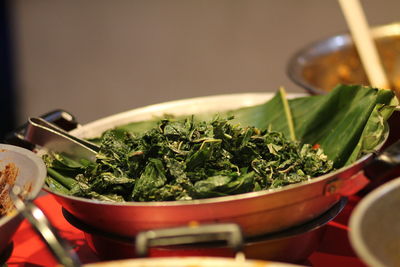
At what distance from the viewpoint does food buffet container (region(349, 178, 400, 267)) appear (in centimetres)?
71

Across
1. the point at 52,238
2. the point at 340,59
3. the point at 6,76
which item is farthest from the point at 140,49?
the point at 52,238

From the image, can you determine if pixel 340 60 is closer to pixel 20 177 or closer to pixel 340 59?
pixel 340 59

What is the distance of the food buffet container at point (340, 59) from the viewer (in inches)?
72.2

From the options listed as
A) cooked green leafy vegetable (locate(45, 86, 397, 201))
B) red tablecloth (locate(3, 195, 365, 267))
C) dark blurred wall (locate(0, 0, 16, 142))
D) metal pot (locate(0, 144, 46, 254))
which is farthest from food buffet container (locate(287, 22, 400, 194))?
dark blurred wall (locate(0, 0, 16, 142))

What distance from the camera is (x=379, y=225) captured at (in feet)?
2.52

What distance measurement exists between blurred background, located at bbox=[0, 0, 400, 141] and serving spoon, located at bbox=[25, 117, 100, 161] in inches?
103

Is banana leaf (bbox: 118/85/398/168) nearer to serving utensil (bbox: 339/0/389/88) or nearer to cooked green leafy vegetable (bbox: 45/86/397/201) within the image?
cooked green leafy vegetable (bbox: 45/86/397/201)

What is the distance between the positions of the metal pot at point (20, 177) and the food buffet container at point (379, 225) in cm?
53

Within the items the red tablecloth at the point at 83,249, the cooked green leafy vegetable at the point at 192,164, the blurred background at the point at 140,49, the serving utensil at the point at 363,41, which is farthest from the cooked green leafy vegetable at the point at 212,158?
the blurred background at the point at 140,49

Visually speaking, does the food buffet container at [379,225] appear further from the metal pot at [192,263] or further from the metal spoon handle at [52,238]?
the metal spoon handle at [52,238]

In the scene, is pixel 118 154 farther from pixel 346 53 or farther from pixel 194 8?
pixel 194 8

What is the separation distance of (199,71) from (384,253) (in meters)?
3.33

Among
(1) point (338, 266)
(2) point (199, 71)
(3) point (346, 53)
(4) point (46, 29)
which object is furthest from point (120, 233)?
(4) point (46, 29)

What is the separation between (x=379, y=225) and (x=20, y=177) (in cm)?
70
